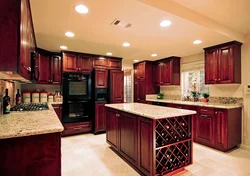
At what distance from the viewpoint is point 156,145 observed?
1.91m

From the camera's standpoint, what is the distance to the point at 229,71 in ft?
9.96

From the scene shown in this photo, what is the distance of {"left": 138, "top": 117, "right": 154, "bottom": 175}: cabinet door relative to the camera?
1.87 metres

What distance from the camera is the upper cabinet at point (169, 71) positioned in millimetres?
4551

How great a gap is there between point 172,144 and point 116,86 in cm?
256

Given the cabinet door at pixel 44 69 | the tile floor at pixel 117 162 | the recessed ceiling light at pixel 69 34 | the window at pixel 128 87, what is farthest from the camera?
the window at pixel 128 87

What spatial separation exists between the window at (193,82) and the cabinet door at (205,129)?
1.07 meters

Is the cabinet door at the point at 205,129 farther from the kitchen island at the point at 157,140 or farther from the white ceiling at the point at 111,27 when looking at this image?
the white ceiling at the point at 111,27

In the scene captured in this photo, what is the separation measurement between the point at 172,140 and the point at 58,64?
3.55 meters

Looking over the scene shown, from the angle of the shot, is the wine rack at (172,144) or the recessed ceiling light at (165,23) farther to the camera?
the recessed ceiling light at (165,23)

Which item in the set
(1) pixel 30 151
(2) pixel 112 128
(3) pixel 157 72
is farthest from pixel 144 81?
(1) pixel 30 151

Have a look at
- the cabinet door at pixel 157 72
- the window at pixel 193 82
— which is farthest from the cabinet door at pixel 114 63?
the window at pixel 193 82

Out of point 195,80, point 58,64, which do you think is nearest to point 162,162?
point 195,80

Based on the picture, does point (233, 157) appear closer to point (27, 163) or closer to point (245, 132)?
point (245, 132)

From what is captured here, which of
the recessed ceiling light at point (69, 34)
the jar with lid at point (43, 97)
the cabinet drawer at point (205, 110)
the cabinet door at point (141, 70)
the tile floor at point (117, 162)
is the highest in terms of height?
the recessed ceiling light at point (69, 34)
